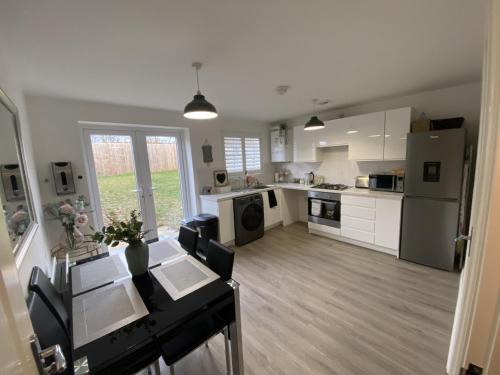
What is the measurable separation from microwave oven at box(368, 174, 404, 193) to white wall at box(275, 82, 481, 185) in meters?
0.36

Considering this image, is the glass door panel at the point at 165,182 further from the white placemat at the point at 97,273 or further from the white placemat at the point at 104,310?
the white placemat at the point at 104,310

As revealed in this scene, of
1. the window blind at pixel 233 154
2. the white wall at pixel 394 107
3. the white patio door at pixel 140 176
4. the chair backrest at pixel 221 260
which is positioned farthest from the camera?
the window blind at pixel 233 154

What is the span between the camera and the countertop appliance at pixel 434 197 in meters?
2.41

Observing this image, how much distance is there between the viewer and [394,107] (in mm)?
3223

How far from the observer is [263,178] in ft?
15.8

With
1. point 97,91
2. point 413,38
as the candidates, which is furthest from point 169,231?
point 413,38

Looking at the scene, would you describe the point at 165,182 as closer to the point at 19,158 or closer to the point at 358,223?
the point at 19,158

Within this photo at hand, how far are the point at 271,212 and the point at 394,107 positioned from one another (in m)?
2.63

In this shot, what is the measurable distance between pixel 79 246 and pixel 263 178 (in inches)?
134

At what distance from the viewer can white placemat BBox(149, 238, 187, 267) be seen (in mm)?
1674

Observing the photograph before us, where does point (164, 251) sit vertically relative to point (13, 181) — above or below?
below

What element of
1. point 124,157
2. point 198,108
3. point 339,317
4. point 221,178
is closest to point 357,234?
point 339,317

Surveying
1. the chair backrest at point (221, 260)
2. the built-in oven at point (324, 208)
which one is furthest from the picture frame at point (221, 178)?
the chair backrest at point (221, 260)

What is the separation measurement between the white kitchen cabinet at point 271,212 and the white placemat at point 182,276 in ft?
8.20
